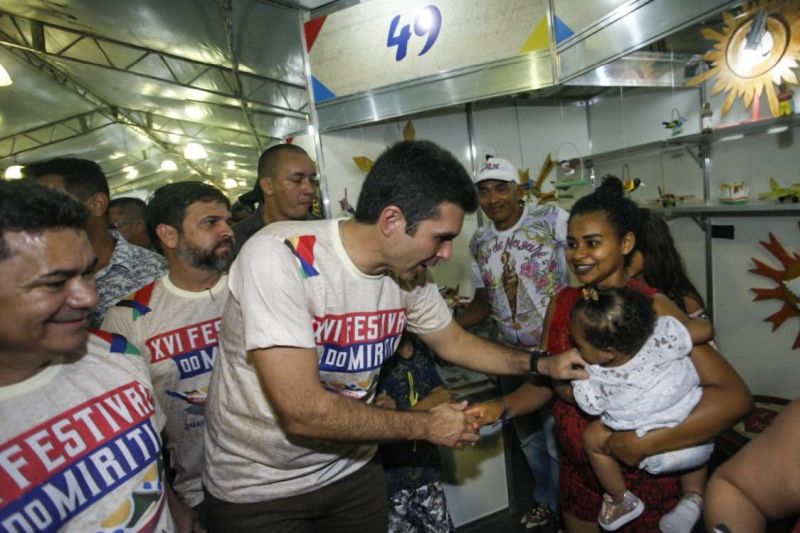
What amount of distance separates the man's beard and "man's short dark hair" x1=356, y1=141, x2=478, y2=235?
0.90 metres

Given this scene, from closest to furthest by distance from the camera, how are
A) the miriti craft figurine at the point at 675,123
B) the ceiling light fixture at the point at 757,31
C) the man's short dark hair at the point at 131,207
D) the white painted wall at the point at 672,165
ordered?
the ceiling light fixture at the point at 757,31 → the white painted wall at the point at 672,165 → the man's short dark hair at the point at 131,207 → the miriti craft figurine at the point at 675,123

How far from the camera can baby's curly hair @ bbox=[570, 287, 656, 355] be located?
57.2 inches

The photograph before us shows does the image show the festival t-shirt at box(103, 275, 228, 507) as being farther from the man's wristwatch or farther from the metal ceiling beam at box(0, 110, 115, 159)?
the metal ceiling beam at box(0, 110, 115, 159)

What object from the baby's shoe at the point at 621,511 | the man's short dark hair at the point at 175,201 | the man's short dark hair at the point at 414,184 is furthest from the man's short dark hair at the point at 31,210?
the baby's shoe at the point at 621,511

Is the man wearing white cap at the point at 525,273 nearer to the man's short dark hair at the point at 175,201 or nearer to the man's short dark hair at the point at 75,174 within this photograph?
the man's short dark hair at the point at 175,201

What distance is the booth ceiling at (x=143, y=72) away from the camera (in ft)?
11.9

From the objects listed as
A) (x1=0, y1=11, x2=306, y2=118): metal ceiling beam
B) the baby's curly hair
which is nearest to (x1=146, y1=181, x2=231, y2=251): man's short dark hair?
the baby's curly hair

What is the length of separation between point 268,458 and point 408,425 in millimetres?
503

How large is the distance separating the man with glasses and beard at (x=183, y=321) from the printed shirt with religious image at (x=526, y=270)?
5.47ft

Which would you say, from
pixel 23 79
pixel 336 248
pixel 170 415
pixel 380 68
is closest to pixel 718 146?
pixel 380 68

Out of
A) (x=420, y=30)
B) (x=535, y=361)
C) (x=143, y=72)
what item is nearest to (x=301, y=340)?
(x=535, y=361)

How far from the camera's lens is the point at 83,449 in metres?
0.96

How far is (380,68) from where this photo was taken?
2922 mm

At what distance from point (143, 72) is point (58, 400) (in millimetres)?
6111
